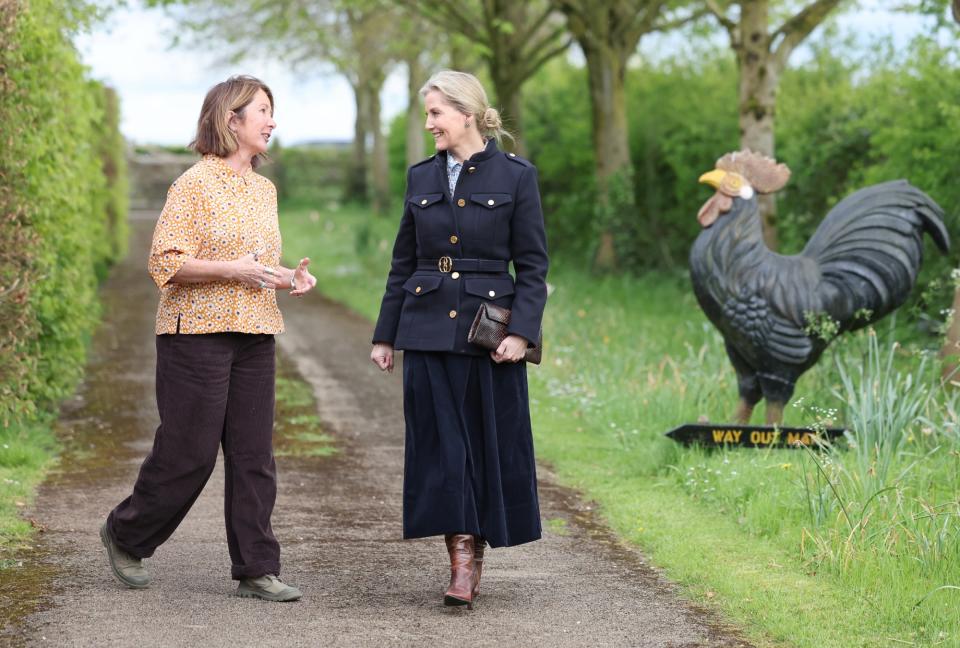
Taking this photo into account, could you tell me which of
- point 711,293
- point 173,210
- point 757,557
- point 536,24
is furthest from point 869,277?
point 536,24

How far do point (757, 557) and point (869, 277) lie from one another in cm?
241

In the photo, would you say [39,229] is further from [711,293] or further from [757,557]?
[757,557]

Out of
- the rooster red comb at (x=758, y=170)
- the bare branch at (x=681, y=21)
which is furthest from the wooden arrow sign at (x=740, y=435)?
the bare branch at (x=681, y=21)

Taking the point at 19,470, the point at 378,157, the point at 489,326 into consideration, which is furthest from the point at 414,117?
the point at 489,326

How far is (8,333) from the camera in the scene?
7312mm

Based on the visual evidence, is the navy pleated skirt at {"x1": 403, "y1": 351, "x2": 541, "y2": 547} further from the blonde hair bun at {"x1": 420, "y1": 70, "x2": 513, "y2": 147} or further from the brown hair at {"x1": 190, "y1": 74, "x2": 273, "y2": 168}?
the brown hair at {"x1": 190, "y1": 74, "x2": 273, "y2": 168}

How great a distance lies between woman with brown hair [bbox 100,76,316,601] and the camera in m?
5.09

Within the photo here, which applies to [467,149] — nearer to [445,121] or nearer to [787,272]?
[445,121]

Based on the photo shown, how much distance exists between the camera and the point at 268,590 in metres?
5.17

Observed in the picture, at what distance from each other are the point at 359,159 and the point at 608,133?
22122 millimetres

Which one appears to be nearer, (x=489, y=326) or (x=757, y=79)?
(x=489, y=326)

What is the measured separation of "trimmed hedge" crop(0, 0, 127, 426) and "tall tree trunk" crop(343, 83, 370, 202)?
30.1m

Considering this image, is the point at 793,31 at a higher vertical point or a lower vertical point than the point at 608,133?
higher

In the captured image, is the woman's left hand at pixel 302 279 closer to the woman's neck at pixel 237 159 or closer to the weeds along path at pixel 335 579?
the woman's neck at pixel 237 159
